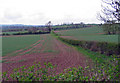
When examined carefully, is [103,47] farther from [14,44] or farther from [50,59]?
[14,44]

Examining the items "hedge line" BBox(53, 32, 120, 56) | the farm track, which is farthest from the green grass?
"hedge line" BBox(53, 32, 120, 56)

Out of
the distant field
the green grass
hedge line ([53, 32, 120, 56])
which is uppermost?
the distant field

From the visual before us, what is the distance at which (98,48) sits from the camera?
→ 52.0ft

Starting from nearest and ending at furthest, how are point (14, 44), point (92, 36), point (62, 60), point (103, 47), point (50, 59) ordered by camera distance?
point (62, 60) < point (50, 59) < point (103, 47) < point (92, 36) < point (14, 44)

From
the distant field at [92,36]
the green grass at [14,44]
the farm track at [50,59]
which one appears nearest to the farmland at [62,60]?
the farm track at [50,59]

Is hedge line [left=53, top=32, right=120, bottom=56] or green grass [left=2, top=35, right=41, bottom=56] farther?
green grass [left=2, top=35, right=41, bottom=56]

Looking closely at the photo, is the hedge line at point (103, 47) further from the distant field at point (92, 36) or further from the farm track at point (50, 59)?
the farm track at point (50, 59)

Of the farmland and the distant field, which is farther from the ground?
the distant field

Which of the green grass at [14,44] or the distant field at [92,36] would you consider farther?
the green grass at [14,44]

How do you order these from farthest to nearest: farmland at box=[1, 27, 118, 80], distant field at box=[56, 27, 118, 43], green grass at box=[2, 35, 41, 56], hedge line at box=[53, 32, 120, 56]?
1. green grass at box=[2, 35, 41, 56]
2. distant field at box=[56, 27, 118, 43]
3. hedge line at box=[53, 32, 120, 56]
4. farmland at box=[1, 27, 118, 80]

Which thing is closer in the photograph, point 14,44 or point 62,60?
point 62,60

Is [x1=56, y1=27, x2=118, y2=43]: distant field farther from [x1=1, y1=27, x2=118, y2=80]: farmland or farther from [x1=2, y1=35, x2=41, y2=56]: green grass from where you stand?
[x1=2, y1=35, x2=41, y2=56]: green grass

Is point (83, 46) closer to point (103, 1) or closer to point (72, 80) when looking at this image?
point (103, 1)

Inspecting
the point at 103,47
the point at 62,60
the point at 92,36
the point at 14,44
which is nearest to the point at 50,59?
the point at 62,60
